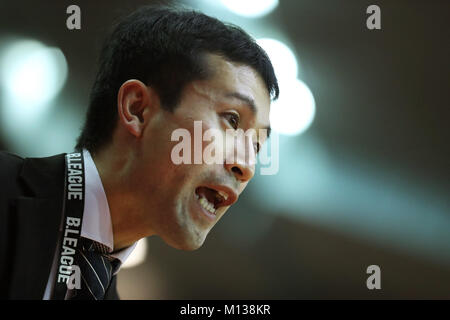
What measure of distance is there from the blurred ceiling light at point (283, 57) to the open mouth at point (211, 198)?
1108 mm

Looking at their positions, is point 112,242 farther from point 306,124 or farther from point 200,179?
point 306,124

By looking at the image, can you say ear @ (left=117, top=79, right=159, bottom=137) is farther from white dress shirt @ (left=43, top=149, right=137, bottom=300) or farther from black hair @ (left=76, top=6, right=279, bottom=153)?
white dress shirt @ (left=43, top=149, right=137, bottom=300)

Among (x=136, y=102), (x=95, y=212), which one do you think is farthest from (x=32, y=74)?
(x=95, y=212)

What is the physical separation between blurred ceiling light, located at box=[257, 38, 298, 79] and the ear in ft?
3.51

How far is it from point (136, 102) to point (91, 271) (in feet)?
1.36

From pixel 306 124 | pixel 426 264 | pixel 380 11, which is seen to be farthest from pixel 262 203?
pixel 380 11

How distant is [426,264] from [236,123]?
5.67 ft

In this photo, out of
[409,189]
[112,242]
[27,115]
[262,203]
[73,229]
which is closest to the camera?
[73,229]

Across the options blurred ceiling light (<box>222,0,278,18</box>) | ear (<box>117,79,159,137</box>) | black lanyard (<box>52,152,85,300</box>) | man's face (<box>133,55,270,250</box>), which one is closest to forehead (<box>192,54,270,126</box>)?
man's face (<box>133,55,270,250</box>)

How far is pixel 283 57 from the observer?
2.17 metres

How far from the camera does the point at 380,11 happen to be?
6.48ft

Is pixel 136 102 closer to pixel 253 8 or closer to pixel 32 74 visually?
pixel 32 74

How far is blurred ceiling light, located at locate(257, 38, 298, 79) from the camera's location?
2127 millimetres
